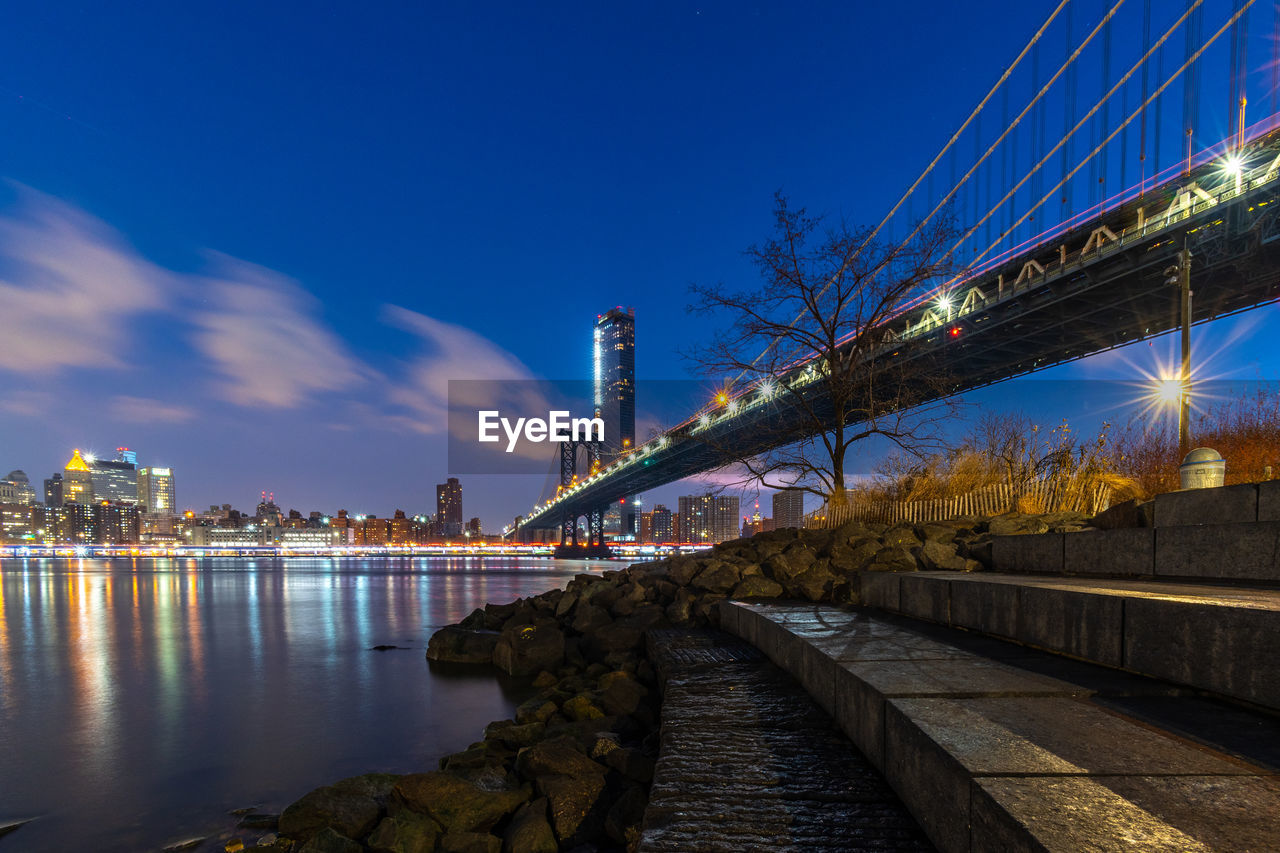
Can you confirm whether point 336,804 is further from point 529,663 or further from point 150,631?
point 150,631

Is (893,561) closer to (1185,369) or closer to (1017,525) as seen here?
(1017,525)

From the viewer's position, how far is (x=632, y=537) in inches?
5463

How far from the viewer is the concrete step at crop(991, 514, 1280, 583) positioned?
4.30 m

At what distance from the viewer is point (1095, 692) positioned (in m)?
3.18

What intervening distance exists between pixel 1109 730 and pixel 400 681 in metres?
13.2

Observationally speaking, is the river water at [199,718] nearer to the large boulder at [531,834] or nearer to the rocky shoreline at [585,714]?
the rocky shoreline at [585,714]

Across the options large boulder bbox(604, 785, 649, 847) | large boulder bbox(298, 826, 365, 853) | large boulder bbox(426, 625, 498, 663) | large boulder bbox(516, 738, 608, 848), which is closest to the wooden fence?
large boulder bbox(516, 738, 608, 848)

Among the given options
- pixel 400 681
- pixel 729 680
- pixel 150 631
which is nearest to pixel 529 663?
pixel 400 681

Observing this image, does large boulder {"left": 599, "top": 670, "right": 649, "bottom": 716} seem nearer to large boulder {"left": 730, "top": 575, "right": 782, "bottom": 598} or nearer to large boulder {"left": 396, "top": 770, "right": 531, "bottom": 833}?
large boulder {"left": 396, "top": 770, "right": 531, "bottom": 833}

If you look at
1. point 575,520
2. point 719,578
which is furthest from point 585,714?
point 575,520

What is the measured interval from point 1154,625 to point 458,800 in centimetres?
506

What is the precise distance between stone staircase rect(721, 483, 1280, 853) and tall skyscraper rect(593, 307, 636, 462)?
143 m

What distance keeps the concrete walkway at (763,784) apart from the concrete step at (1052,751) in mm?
141

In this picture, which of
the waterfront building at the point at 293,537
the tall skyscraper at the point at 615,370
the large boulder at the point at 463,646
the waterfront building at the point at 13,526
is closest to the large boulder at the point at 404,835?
the large boulder at the point at 463,646
